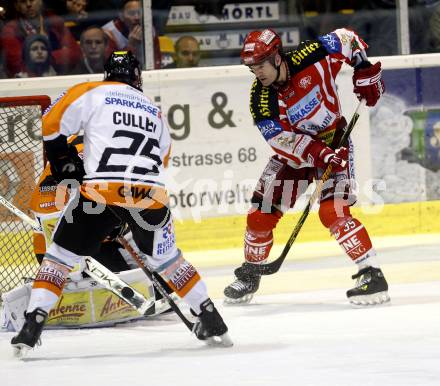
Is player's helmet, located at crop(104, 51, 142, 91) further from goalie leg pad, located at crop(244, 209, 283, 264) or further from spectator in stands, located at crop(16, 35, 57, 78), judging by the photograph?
spectator in stands, located at crop(16, 35, 57, 78)

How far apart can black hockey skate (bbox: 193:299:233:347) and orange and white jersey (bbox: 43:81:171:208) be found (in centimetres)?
43

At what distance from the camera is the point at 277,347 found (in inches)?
176

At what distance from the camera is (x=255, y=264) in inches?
229

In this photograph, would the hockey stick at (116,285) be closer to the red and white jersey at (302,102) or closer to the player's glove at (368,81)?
the red and white jersey at (302,102)

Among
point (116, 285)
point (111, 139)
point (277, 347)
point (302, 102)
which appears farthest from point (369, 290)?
point (111, 139)

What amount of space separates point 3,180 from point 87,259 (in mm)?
1332

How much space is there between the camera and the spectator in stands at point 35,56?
7348 millimetres

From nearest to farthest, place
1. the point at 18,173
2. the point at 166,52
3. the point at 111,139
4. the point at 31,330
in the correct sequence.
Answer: the point at 31,330, the point at 111,139, the point at 18,173, the point at 166,52

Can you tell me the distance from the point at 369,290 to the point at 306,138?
2.40ft

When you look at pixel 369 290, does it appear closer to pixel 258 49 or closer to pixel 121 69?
pixel 258 49

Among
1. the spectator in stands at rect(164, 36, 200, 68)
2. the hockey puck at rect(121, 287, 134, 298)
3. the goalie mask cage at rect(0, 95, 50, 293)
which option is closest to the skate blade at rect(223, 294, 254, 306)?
the hockey puck at rect(121, 287, 134, 298)

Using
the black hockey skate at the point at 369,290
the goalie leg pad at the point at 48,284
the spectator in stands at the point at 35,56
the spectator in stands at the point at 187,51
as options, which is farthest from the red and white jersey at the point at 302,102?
the spectator in stands at the point at 35,56

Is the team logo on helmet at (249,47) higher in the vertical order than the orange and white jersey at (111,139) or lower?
higher

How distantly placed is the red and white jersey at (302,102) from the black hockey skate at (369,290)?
1.85 ft
